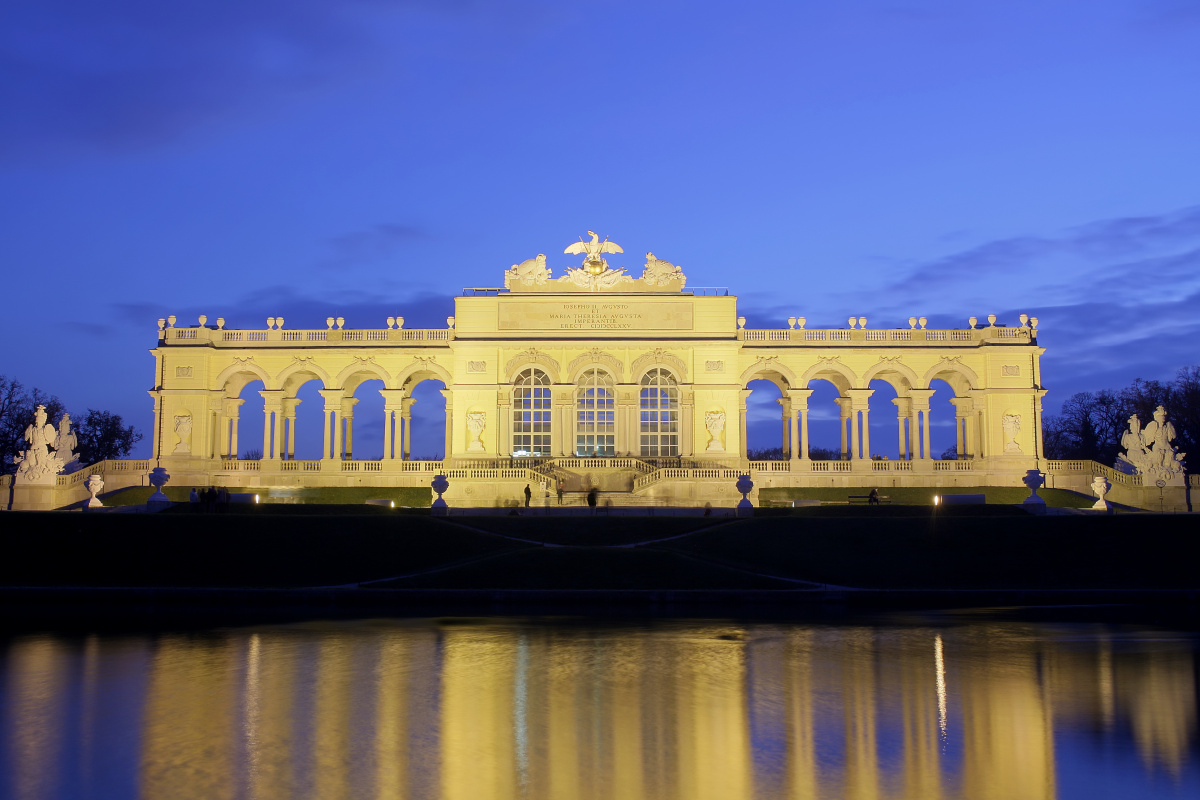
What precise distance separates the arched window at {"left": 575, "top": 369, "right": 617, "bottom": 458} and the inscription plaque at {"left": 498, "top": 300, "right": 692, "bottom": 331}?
290 centimetres

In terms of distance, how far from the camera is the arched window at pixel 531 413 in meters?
58.3

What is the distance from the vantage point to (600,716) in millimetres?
12664

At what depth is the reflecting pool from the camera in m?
10.0

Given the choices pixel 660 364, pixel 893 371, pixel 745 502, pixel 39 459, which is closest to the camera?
pixel 745 502

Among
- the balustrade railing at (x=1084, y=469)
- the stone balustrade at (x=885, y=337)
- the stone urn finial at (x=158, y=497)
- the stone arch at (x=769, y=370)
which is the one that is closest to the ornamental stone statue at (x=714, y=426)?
the stone arch at (x=769, y=370)

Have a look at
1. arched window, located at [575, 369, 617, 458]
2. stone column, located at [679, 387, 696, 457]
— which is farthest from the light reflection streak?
arched window, located at [575, 369, 617, 458]

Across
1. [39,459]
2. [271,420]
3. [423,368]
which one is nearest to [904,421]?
[423,368]

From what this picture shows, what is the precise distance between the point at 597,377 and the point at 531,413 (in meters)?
4.28

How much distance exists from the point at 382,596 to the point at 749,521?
50.1ft

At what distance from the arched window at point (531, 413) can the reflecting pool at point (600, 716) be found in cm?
3848

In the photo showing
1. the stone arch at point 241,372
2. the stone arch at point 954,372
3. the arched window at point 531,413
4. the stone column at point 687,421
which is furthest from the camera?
the stone arch at point 241,372

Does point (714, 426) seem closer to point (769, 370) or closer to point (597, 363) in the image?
point (769, 370)

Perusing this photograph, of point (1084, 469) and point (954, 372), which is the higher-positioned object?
point (954, 372)

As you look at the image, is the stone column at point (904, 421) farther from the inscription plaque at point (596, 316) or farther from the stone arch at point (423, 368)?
the stone arch at point (423, 368)
